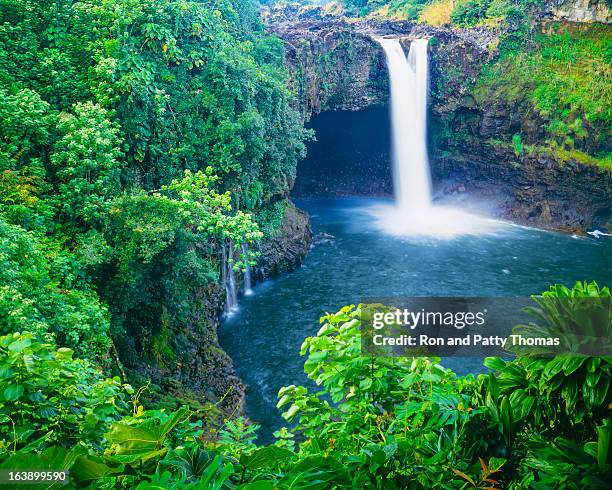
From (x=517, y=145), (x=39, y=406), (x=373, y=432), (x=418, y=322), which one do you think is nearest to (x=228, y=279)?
(x=418, y=322)

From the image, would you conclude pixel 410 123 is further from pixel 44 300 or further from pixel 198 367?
pixel 44 300

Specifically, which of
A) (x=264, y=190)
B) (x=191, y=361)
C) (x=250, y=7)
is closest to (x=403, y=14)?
(x=250, y=7)

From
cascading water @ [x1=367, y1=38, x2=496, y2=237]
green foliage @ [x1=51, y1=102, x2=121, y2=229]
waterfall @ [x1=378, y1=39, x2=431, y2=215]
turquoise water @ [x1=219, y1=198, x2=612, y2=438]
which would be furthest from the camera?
waterfall @ [x1=378, y1=39, x2=431, y2=215]

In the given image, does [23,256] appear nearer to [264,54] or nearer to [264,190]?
[264,190]

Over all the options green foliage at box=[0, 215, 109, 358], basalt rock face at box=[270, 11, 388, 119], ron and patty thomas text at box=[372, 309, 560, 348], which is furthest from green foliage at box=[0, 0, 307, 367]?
basalt rock face at box=[270, 11, 388, 119]

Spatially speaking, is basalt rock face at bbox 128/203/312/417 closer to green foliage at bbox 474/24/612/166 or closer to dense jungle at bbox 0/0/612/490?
dense jungle at bbox 0/0/612/490

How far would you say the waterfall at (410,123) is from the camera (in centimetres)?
2583

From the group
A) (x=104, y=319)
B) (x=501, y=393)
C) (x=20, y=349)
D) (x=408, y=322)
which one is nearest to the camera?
(x=20, y=349)

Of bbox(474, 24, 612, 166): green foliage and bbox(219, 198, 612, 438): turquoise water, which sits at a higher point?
bbox(474, 24, 612, 166): green foliage

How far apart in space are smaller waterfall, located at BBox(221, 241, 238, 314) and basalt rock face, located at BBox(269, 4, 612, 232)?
407 inches

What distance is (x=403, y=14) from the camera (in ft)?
107

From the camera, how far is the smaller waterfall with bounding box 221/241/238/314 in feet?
50.2

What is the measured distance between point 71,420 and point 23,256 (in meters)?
4.90

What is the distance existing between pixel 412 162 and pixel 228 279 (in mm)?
15873
